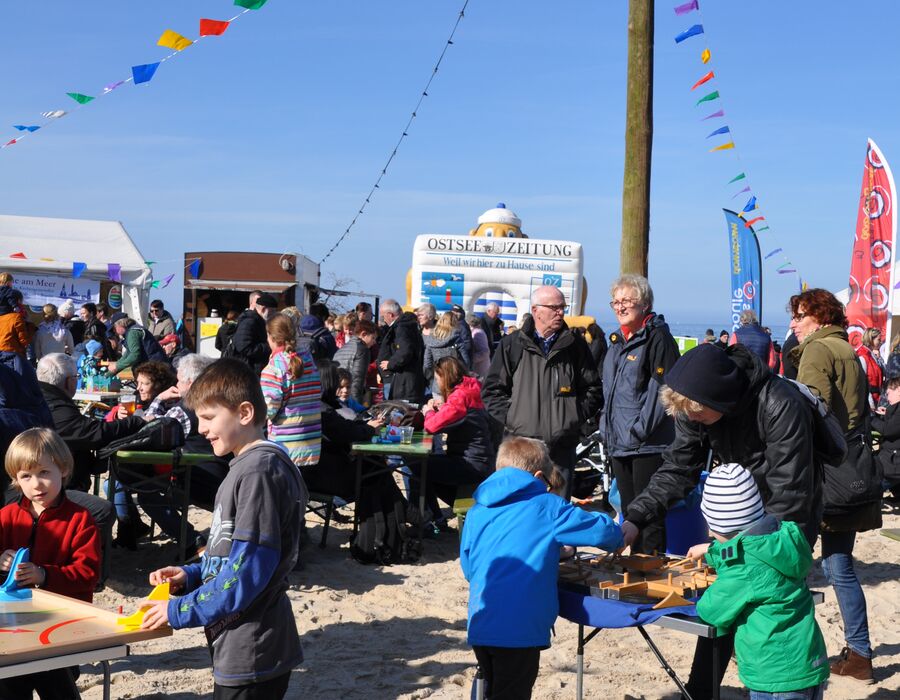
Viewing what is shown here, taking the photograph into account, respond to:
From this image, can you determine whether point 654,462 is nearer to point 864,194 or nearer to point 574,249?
point 864,194

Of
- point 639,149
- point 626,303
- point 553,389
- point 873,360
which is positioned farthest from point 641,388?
point 873,360

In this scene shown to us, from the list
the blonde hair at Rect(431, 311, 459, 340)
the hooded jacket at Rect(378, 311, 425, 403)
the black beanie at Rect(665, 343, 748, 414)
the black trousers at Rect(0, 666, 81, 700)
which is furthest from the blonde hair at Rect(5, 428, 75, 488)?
the blonde hair at Rect(431, 311, 459, 340)

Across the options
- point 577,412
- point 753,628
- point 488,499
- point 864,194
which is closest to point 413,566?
point 577,412

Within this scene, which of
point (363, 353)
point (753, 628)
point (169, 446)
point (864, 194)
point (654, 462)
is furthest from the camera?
point (864, 194)

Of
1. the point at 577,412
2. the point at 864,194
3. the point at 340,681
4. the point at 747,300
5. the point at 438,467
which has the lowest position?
the point at 340,681

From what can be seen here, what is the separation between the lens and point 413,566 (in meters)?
6.75

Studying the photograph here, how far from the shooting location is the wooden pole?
8.16 m

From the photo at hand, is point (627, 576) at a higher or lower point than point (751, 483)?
lower

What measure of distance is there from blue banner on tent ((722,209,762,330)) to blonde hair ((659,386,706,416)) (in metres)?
11.9

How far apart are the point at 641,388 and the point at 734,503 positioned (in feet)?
8.21

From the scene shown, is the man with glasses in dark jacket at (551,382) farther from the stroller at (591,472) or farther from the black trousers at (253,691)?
the black trousers at (253,691)

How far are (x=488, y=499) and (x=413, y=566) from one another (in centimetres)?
345

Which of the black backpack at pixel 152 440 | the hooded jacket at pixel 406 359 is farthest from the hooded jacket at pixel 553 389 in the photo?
the hooded jacket at pixel 406 359

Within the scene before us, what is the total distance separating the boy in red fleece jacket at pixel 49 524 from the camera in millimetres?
3609
